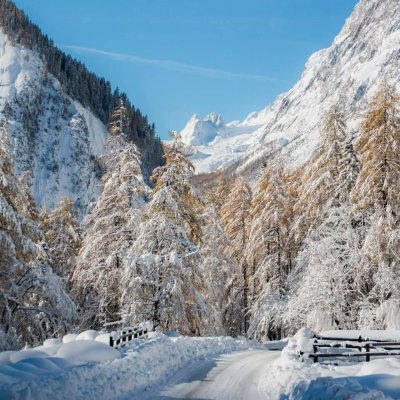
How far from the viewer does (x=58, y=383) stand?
35.8 ft

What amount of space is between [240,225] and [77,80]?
151097mm

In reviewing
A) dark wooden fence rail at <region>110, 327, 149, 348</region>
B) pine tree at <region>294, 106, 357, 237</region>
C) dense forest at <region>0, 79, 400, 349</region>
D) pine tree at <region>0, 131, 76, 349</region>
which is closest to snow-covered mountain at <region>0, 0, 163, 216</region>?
dense forest at <region>0, 79, 400, 349</region>

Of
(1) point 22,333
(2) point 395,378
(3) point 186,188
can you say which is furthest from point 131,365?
(3) point 186,188

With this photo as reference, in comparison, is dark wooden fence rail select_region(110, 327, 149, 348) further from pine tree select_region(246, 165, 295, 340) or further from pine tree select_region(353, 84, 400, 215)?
pine tree select_region(246, 165, 295, 340)

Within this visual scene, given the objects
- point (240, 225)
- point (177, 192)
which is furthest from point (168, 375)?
point (240, 225)

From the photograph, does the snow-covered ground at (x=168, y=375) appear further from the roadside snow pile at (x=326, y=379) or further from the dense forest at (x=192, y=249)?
the dense forest at (x=192, y=249)

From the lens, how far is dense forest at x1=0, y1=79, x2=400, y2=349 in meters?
19.9

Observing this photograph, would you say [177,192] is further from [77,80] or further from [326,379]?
[77,80]

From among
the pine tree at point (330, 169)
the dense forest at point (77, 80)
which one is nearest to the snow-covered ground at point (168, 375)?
the pine tree at point (330, 169)

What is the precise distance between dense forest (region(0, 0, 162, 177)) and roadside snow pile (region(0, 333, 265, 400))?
13773cm

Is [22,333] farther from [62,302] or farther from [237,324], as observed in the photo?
[237,324]

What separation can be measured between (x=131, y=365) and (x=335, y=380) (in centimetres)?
586

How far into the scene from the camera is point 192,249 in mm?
24062

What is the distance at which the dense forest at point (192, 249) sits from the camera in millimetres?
19891
